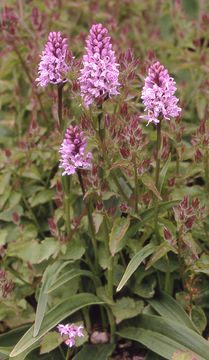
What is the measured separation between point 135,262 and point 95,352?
701 millimetres

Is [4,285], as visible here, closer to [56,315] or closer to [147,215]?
[56,315]

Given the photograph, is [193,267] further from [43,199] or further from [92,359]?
[43,199]

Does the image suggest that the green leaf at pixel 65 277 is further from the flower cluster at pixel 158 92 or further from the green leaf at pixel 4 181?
the flower cluster at pixel 158 92

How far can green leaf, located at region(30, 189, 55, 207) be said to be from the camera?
312cm

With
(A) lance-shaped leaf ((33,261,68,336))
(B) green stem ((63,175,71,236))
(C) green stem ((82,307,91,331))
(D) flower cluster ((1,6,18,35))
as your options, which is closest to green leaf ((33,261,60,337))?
(A) lance-shaped leaf ((33,261,68,336))

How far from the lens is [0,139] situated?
3.75m

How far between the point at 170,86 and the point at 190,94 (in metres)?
2.12

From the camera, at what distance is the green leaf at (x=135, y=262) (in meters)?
2.27

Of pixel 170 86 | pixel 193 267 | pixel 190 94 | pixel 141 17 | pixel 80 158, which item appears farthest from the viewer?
pixel 141 17

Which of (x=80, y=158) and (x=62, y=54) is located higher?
(x=62, y=54)

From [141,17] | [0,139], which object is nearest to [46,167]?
[0,139]

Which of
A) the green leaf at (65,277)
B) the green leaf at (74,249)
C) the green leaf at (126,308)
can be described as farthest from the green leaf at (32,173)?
the green leaf at (126,308)

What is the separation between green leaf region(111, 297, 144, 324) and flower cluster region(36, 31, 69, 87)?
1.35 m

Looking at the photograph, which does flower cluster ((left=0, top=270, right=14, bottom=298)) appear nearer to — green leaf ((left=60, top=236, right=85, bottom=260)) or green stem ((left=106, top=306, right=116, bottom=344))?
green leaf ((left=60, top=236, right=85, bottom=260))
